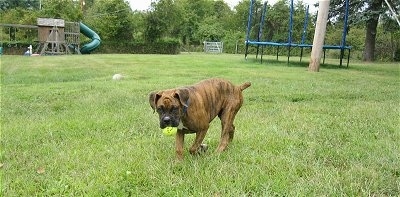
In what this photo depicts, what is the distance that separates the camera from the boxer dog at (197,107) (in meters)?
2.95

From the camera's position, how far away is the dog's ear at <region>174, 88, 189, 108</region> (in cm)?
300

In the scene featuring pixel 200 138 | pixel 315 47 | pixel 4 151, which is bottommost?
pixel 4 151

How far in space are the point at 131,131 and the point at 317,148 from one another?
6.61ft

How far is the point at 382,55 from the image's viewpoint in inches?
1211

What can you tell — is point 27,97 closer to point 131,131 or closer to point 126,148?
point 131,131

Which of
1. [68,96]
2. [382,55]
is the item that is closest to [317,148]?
[68,96]

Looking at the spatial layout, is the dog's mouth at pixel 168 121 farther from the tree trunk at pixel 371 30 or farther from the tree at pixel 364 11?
the tree trunk at pixel 371 30

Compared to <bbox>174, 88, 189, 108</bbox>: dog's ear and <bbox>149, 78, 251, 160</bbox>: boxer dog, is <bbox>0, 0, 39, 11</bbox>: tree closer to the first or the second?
<bbox>149, 78, 251, 160</bbox>: boxer dog

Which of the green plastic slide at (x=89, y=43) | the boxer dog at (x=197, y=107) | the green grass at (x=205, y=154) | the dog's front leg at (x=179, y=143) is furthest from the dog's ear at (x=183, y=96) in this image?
the green plastic slide at (x=89, y=43)

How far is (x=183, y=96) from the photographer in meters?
3.03

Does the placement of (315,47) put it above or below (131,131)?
above

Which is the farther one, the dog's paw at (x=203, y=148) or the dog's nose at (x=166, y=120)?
the dog's paw at (x=203, y=148)

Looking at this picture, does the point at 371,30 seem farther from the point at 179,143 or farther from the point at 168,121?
the point at 168,121

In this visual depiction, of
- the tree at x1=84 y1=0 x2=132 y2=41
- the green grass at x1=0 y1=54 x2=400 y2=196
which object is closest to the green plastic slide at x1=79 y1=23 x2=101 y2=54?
the tree at x1=84 y1=0 x2=132 y2=41
